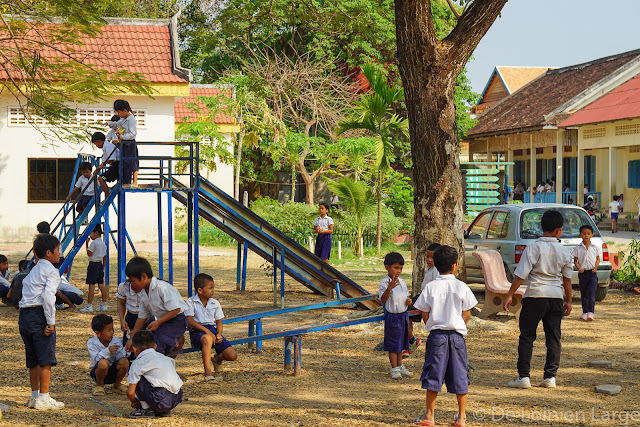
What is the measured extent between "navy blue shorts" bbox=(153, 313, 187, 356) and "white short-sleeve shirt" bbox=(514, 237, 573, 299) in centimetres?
311

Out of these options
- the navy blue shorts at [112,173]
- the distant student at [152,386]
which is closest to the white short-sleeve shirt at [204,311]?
the distant student at [152,386]

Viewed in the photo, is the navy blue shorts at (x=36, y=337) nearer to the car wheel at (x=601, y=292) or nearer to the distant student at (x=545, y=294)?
the distant student at (x=545, y=294)

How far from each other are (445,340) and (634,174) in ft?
83.5

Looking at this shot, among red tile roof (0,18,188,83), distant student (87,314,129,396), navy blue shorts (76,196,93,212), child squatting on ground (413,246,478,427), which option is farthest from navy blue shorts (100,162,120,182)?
red tile roof (0,18,188,83)

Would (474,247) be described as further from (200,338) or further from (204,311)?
(200,338)

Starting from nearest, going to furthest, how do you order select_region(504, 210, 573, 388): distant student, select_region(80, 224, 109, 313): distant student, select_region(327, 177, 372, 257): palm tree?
select_region(504, 210, 573, 388): distant student < select_region(80, 224, 109, 313): distant student < select_region(327, 177, 372, 257): palm tree

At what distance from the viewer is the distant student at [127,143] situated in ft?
34.5

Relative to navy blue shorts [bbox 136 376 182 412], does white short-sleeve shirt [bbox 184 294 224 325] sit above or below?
above

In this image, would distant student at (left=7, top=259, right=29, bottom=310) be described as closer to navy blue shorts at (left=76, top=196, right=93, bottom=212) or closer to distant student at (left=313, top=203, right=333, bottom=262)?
navy blue shorts at (left=76, top=196, right=93, bottom=212)

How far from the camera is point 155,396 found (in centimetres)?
621

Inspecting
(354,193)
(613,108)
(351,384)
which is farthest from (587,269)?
(613,108)

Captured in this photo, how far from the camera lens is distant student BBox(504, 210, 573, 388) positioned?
7.24m

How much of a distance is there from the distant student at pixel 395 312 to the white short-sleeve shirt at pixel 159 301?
1965 mm

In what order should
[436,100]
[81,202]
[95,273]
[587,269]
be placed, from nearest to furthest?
[436,100], [587,269], [95,273], [81,202]
